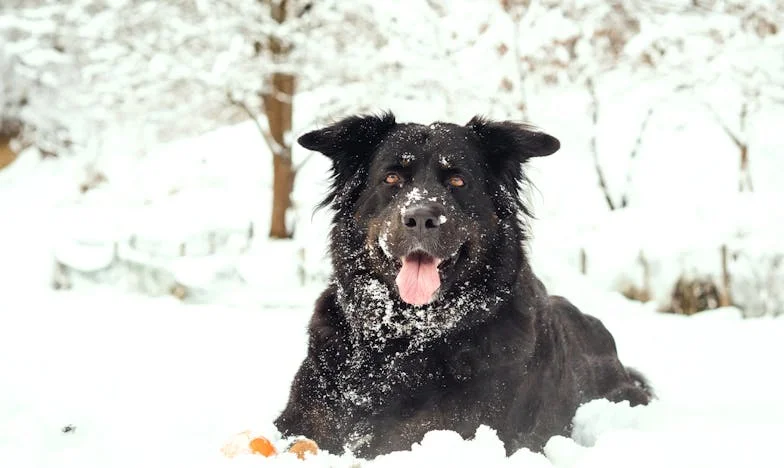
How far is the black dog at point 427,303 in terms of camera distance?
11.7 ft

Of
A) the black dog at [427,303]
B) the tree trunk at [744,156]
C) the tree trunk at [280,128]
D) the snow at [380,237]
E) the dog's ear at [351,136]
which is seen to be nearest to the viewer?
the black dog at [427,303]

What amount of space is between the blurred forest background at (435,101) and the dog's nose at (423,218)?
21.5ft

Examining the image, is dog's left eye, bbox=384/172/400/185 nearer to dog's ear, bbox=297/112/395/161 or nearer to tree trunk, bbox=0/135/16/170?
dog's ear, bbox=297/112/395/161

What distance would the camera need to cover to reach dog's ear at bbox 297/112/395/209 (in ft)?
13.6

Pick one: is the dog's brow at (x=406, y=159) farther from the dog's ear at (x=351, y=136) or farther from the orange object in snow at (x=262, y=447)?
the orange object in snow at (x=262, y=447)

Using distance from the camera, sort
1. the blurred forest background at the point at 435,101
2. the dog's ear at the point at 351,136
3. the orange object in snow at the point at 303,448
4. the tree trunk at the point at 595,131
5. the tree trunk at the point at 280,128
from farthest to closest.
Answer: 1. the tree trunk at the point at 595,131
2. the tree trunk at the point at 280,128
3. the blurred forest background at the point at 435,101
4. the dog's ear at the point at 351,136
5. the orange object in snow at the point at 303,448

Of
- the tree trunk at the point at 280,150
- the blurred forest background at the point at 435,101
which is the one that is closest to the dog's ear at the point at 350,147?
the blurred forest background at the point at 435,101

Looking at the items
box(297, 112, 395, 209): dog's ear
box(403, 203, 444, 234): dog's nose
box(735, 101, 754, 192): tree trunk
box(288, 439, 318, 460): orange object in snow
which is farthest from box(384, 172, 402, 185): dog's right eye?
box(735, 101, 754, 192): tree trunk

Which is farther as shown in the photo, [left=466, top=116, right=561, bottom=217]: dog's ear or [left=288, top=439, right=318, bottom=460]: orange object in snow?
[left=466, top=116, right=561, bottom=217]: dog's ear

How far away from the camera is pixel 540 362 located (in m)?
4.06

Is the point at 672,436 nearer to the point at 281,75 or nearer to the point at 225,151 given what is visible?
the point at 281,75

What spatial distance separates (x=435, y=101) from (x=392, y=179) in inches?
321

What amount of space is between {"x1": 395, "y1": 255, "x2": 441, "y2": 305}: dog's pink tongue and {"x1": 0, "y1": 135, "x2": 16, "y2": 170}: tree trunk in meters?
25.9

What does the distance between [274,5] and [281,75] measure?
1.11m
